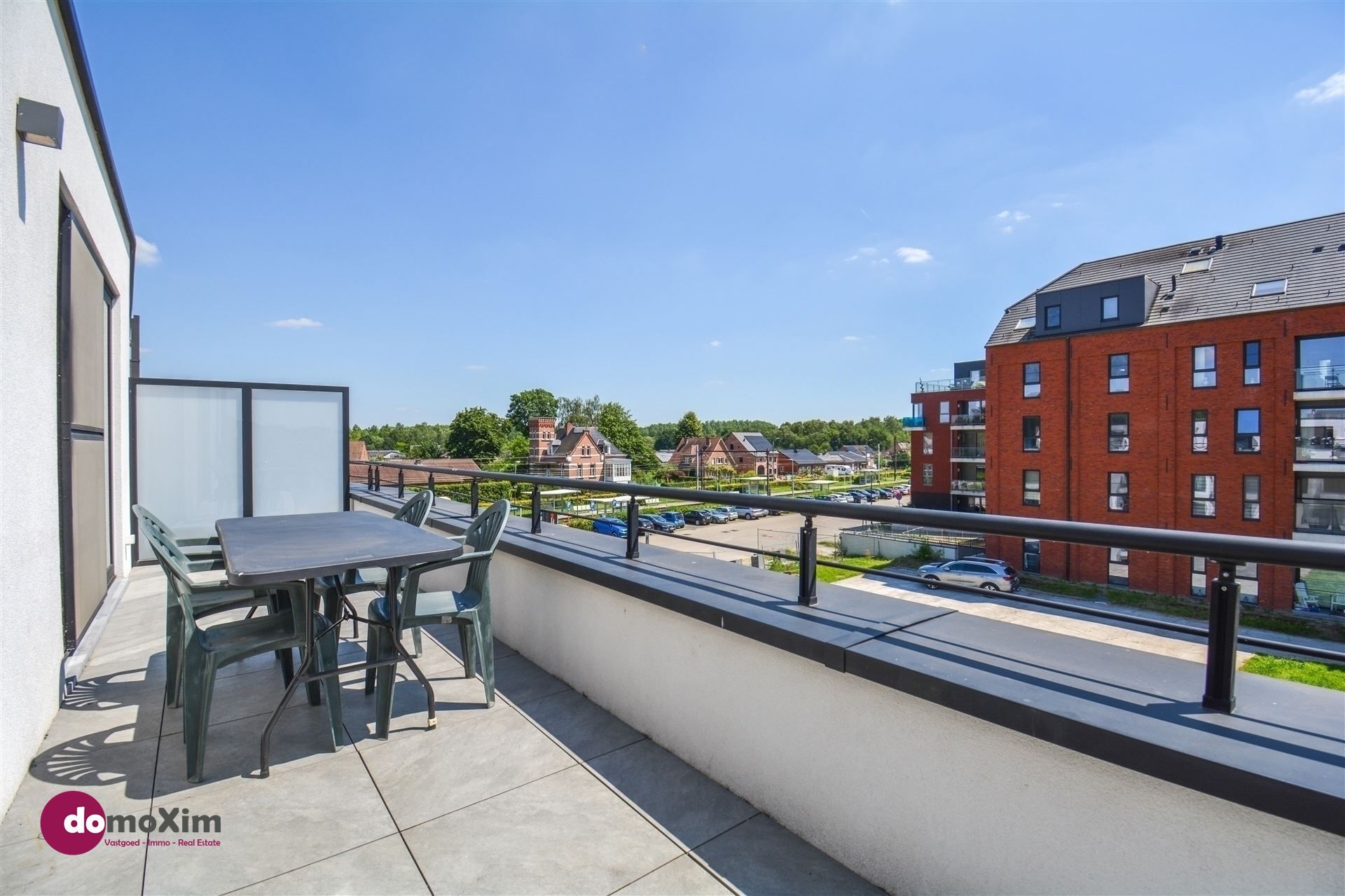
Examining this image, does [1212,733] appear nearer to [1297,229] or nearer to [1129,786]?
[1129,786]

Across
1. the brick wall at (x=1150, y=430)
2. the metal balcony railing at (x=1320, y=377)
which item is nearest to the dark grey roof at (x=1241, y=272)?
the brick wall at (x=1150, y=430)

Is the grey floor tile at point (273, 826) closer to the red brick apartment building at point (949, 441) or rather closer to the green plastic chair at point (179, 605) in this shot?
the green plastic chair at point (179, 605)

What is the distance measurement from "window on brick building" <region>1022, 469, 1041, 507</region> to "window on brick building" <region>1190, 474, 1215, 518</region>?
4.77 metres

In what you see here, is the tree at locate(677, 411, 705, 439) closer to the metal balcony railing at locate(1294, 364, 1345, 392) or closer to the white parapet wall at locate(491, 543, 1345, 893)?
the metal balcony railing at locate(1294, 364, 1345, 392)

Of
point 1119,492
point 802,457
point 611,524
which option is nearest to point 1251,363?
point 1119,492

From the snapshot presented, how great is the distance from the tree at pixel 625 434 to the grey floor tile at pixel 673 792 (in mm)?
74220

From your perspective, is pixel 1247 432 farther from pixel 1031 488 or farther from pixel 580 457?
pixel 580 457

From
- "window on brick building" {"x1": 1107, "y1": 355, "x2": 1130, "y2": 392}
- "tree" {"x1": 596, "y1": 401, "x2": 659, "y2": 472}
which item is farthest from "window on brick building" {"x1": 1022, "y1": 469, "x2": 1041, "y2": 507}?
"tree" {"x1": 596, "y1": 401, "x2": 659, "y2": 472}

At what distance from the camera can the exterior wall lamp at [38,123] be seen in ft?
7.82

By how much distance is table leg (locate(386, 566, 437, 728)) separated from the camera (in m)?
2.70

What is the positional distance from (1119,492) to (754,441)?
54.4m

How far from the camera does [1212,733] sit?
121cm

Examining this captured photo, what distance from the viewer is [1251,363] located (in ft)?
63.6

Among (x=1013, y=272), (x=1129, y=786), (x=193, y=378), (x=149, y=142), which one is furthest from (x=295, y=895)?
(x=1013, y=272)
